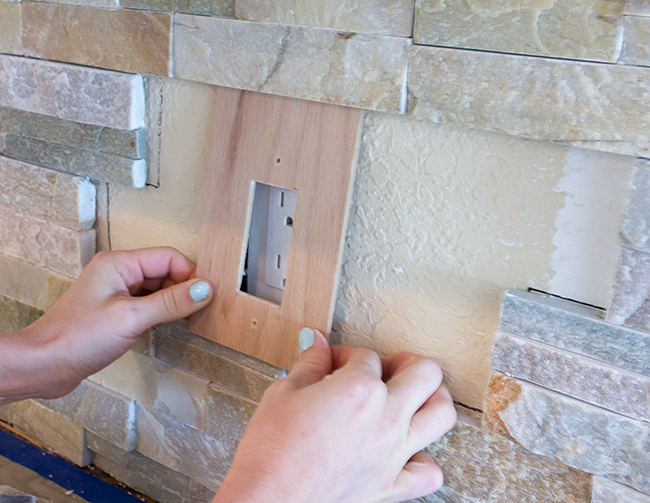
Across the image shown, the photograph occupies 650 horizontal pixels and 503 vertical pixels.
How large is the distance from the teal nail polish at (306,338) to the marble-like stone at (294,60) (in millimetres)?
374

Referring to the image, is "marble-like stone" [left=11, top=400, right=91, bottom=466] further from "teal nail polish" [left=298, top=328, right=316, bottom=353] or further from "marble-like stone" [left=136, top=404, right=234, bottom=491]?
"teal nail polish" [left=298, top=328, right=316, bottom=353]

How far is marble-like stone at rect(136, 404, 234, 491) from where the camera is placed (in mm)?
1164

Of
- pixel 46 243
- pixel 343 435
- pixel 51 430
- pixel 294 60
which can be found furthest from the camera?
pixel 51 430

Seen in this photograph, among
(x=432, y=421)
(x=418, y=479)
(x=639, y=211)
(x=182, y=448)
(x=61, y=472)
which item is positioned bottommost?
(x=61, y=472)

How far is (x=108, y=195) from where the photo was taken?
1.19 meters

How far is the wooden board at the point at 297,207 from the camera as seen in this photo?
2.88 ft

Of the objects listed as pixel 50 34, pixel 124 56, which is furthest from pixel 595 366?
pixel 50 34

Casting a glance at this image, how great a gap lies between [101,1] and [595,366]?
3.35 ft

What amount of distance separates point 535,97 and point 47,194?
1.02 meters

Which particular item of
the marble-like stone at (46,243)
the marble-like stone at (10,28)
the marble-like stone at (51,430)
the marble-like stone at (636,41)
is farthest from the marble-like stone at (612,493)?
the marble-like stone at (10,28)

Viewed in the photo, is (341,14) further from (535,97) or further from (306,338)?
(306,338)

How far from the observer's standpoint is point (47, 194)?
1212 mm

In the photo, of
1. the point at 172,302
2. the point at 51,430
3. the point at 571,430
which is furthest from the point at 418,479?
the point at 51,430

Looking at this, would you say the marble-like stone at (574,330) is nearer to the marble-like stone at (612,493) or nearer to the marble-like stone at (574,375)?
the marble-like stone at (574,375)
